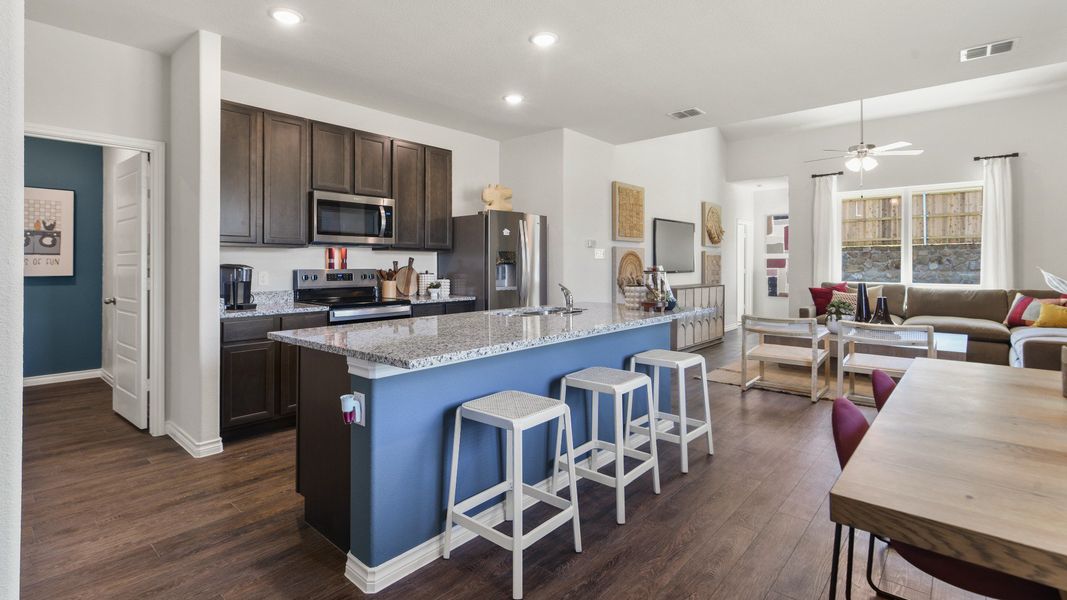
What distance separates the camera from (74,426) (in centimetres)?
364

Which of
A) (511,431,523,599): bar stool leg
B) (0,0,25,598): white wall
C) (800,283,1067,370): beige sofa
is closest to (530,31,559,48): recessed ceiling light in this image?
(511,431,523,599): bar stool leg

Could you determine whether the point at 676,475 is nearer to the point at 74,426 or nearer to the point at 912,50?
the point at 912,50

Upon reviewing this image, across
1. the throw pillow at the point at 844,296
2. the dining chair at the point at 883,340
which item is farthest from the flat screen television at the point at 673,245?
the dining chair at the point at 883,340

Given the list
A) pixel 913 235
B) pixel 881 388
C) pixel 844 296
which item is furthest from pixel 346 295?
pixel 913 235

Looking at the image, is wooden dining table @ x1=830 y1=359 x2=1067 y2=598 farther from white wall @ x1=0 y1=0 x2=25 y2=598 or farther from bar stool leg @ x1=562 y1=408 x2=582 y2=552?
white wall @ x1=0 y1=0 x2=25 y2=598

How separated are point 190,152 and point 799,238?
307 inches

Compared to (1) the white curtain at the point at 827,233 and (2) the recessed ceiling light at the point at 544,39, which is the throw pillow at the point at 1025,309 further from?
(2) the recessed ceiling light at the point at 544,39

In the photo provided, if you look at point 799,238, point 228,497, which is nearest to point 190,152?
point 228,497

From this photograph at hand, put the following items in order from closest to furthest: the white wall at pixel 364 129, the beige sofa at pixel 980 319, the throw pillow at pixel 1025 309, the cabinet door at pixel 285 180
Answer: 1. the cabinet door at pixel 285 180
2. the white wall at pixel 364 129
3. the beige sofa at pixel 980 319
4. the throw pillow at pixel 1025 309

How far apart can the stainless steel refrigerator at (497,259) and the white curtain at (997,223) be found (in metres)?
5.67

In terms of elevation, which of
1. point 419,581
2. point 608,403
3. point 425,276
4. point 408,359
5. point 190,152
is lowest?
point 419,581

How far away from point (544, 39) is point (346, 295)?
258 cm

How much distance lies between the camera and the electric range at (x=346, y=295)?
372 cm

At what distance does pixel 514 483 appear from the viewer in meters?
1.78
